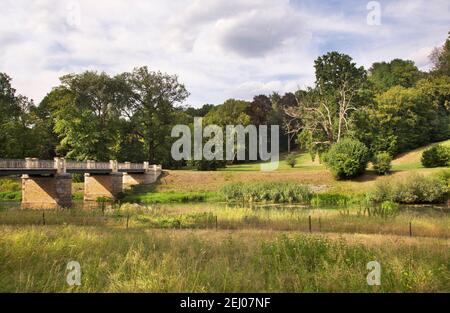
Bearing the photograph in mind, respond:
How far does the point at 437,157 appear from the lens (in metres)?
43.5

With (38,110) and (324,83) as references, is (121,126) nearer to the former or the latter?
(38,110)

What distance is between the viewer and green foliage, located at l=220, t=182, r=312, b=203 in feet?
126

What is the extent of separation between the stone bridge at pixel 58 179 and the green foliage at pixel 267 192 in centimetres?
1282

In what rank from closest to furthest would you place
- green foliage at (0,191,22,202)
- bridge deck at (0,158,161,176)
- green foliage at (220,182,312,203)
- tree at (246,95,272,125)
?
bridge deck at (0,158,161,176)
green foliage at (220,182,312,203)
green foliage at (0,191,22,202)
tree at (246,95,272,125)

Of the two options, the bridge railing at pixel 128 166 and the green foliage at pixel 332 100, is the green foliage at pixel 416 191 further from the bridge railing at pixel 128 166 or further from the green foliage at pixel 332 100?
the bridge railing at pixel 128 166

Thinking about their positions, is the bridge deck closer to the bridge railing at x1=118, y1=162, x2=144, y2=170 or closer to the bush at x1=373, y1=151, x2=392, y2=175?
the bridge railing at x1=118, y1=162, x2=144, y2=170

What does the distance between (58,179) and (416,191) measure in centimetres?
3200

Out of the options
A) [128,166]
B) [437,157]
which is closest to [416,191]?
[437,157]

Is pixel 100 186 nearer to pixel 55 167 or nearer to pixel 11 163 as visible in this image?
pixel 55 167

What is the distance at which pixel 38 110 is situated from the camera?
193 ft

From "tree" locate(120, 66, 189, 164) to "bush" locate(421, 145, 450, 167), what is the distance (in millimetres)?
33774

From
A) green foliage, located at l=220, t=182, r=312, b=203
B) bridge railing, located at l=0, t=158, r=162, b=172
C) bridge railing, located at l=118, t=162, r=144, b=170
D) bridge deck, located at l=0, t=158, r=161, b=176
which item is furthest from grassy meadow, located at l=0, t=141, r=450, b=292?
bridge railing, located at l=118, t=162, r=144, b=170
